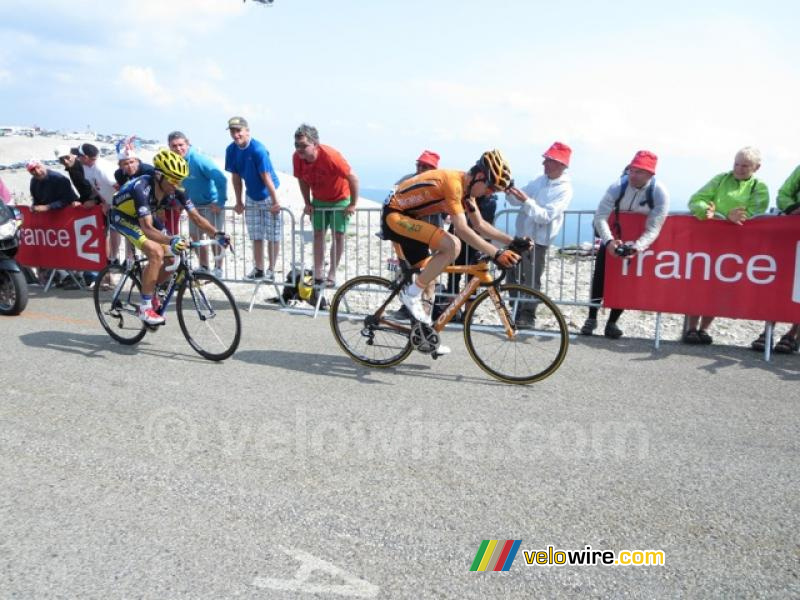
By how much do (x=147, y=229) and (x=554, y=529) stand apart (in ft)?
15.2

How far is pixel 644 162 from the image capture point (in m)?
6.72

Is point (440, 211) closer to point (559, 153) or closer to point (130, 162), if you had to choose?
point (559, 153)

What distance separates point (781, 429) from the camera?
15.1 feet

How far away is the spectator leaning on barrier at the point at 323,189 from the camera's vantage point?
26.6 ft

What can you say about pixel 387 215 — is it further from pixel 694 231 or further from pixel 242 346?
pixel 694 231

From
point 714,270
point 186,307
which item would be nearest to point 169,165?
point 186,307

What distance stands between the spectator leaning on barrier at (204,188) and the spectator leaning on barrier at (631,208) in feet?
17.0

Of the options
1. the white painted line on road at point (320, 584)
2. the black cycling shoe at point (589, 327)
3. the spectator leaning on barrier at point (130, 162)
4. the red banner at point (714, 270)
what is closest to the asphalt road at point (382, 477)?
the white painted line on road at point (320, 584)

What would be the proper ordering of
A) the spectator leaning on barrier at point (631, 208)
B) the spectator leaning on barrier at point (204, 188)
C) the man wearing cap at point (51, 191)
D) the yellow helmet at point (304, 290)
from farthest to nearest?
the man wearing cap at point (51, 191)
the spectator leaning on barrier at point (204, 188)
the yellow helmet at point (304, 290)
the spectator leaning on barrier at point (631, 208)

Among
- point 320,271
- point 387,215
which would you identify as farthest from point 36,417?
point 320,271

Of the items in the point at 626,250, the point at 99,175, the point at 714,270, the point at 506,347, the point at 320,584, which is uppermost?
the point at 99,175

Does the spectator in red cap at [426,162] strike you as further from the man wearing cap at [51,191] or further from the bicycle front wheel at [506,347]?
the man wearing cap at [51,191]

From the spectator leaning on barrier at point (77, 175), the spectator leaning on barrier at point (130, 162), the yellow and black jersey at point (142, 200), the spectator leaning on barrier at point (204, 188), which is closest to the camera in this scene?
the yellow and black jersey at point (142, 200)

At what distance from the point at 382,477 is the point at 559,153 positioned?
4912 millimetres
